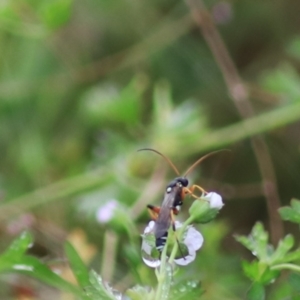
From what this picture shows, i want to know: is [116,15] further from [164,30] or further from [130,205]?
[130,205]

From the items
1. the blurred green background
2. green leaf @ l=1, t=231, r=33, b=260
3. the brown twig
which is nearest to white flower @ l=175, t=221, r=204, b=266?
green leaf @ l=1, t=231, r=33, b=260

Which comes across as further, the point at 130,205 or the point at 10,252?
the point at 130,205

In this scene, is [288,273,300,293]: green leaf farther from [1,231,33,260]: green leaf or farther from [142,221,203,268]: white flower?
[1,231,33,260]: green leaf

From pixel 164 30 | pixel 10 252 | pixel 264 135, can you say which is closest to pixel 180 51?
pixel 164 30

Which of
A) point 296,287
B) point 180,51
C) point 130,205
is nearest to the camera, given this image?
point 296,287

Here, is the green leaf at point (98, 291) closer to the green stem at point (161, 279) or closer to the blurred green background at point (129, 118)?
the green stem at point (161, 279)

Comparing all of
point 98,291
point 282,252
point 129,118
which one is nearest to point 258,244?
point 282,252

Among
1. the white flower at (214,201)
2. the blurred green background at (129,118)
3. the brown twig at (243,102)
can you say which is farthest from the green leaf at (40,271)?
the brown twig at (243,102)
